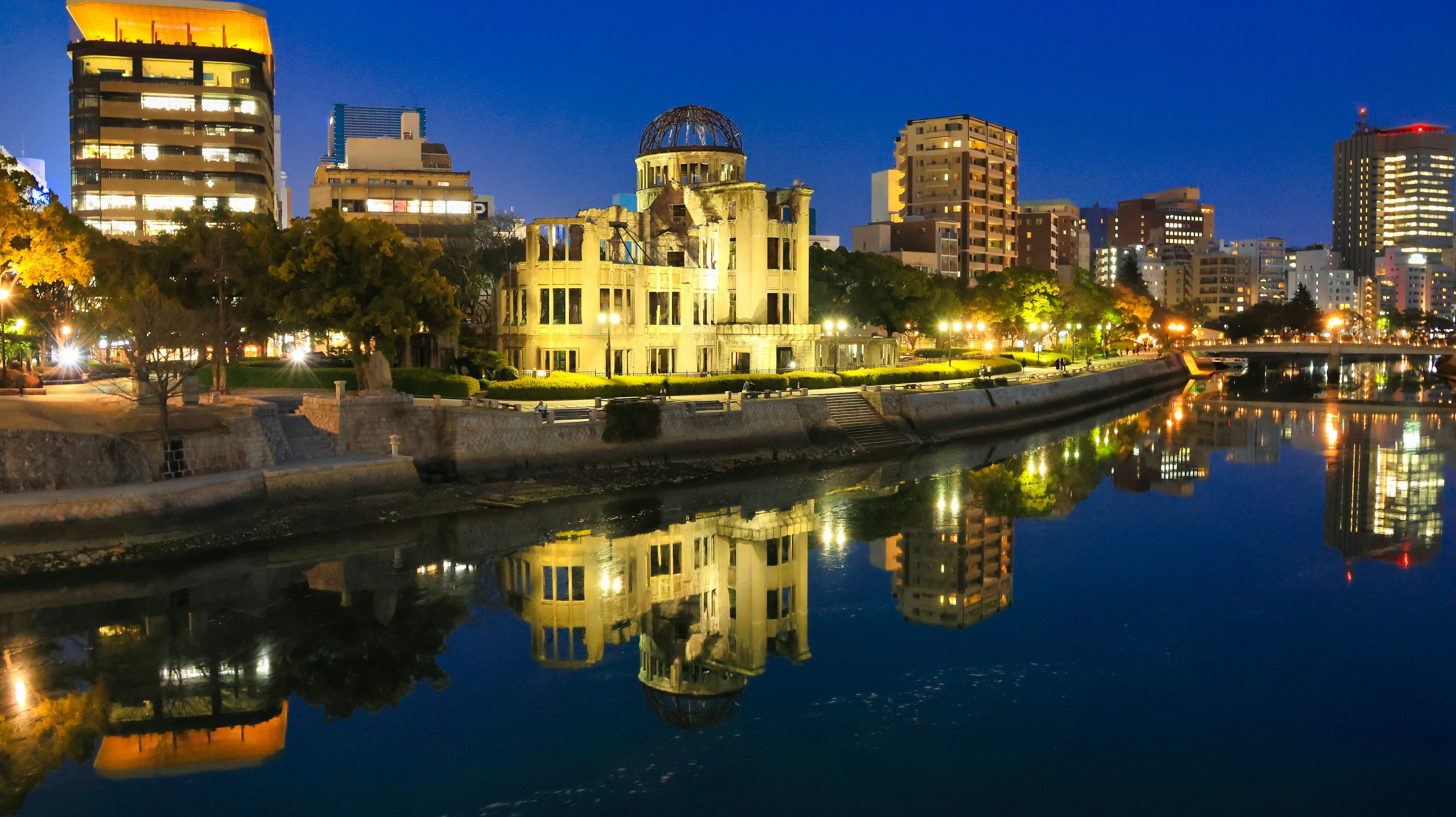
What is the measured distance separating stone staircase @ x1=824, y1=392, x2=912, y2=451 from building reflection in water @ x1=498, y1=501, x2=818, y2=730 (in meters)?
14.5

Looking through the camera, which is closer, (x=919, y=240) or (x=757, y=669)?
(x=757, y=669)

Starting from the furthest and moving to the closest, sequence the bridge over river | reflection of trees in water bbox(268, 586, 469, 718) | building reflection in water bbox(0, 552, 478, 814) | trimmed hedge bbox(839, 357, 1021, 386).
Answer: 1. the bridge over river
2. trimmed hedge bbox(839, 357, 1021, 386)
3. reflection of trees in water bbox(268, 586, 469, 718)
4. building reflection in water bbox(0, 552, 478, 814)

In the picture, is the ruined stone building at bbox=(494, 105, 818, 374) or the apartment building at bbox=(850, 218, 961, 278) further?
the apartment building at bbox=(850, 218, 961, 278)

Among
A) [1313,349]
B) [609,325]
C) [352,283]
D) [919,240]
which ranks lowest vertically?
[1313,349]

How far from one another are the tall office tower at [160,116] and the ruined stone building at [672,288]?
41616mm

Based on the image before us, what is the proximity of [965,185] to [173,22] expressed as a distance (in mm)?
103946

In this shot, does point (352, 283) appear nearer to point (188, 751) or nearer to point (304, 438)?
point (304, 438)

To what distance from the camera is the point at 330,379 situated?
48.3 metres

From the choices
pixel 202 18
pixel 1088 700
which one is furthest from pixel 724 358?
pixel 202 18

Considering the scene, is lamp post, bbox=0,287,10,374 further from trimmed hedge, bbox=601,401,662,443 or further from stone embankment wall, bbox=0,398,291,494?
trimmed hedge, bbox=601,401,662,443

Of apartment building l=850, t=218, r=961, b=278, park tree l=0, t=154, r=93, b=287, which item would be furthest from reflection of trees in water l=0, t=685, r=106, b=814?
apartment building l=850, t=218, r=961, b=278

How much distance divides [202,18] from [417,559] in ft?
285

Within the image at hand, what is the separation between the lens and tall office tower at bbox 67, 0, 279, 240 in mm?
91562

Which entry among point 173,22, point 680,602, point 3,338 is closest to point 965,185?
point 173,22
